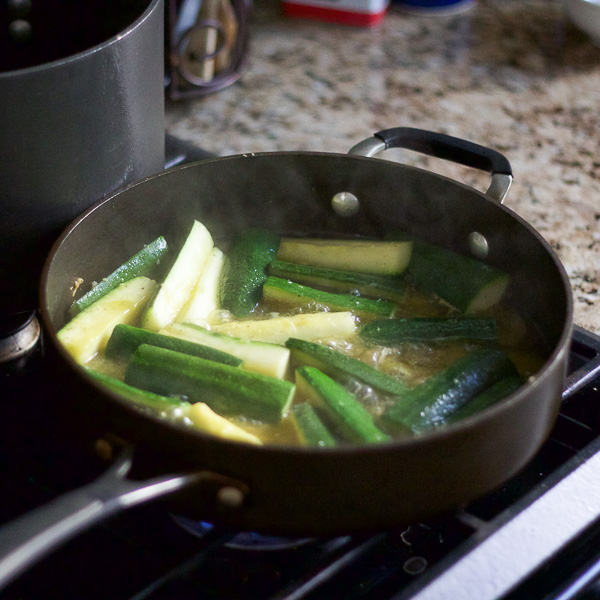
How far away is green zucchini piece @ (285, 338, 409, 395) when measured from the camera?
91 cm

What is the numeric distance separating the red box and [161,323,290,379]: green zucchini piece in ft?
4.38

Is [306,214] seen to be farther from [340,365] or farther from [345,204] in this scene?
[340,365]

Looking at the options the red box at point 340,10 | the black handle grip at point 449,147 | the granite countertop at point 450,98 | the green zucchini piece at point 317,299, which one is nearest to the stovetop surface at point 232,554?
the green zucchini piece at point 317,299

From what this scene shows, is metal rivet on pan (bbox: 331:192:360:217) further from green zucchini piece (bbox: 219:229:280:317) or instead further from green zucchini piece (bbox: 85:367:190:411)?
green zucchini piece (bbox: 85:367:190:411)

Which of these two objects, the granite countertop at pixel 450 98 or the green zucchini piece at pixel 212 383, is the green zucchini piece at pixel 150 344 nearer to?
the green zucchini piece at pixel 212 383

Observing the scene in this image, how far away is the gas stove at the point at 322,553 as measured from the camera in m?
0.74

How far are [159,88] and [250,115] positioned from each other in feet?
2.40

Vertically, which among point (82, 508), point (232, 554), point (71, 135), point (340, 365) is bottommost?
point (232, 554)

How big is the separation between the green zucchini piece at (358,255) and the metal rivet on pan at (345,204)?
66mm

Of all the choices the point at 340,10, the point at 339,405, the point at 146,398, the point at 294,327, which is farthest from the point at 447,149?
the point at 340,10

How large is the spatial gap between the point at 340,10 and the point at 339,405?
4.84ft

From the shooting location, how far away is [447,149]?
109 centimetres

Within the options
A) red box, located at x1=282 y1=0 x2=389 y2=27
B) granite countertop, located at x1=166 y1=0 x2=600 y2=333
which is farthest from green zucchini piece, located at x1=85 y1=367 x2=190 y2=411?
red box, located at x1=282 y1=0 x2=389 y2=27

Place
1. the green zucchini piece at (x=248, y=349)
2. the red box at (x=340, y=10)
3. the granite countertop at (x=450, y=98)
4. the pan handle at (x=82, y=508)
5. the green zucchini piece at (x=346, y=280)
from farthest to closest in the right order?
the red box at (x=340, y=10), the granite countertop at (x=450, y=98), the green zucchini piece at (x=346, y=280), the green zucchini piece at (x=248, y=349), the pan handle at (x=82, y=508)
